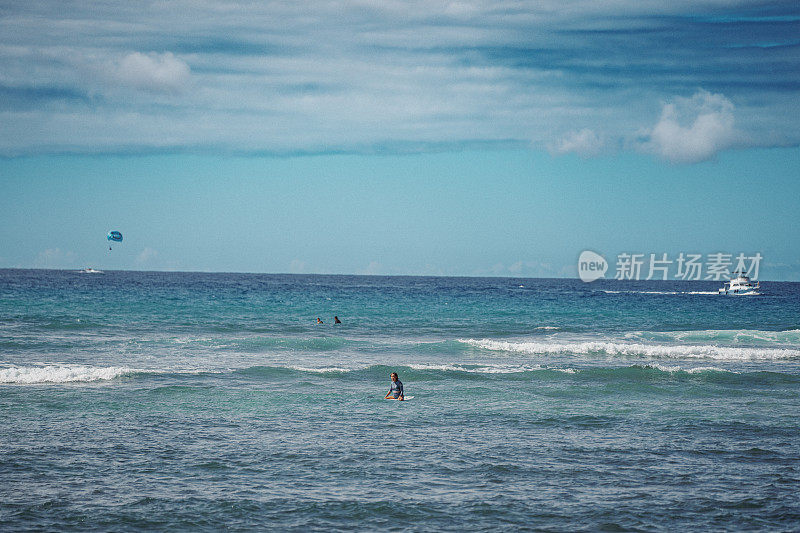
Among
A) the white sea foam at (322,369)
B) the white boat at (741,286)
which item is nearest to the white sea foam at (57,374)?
the white sea foam at (322,369)

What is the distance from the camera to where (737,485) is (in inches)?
562

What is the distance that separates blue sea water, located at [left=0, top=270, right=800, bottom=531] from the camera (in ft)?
41.8

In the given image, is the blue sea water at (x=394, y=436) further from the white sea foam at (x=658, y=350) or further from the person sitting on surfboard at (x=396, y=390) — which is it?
the person sitting on surfboard at (x=396, y=390)

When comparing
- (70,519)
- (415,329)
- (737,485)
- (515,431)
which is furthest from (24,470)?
(415,329)

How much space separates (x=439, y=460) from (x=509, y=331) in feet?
111

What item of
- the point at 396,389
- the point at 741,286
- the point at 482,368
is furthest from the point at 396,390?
the point at 741,286

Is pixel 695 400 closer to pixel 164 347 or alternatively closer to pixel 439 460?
pixel 439 460

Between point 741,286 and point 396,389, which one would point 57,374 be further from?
point 741,286

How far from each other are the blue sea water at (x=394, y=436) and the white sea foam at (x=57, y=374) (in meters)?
0.10

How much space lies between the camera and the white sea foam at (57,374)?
84.2 ft

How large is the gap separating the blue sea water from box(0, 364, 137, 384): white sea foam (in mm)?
102

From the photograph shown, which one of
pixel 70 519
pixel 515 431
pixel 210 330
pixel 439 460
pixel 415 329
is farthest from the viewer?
pixel 415 329

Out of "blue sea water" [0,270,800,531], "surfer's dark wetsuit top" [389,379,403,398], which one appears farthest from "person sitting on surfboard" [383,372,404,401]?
"blue sea water" [0,270,800,531]

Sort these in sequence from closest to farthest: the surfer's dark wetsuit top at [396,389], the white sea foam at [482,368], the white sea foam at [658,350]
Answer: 1. the surfer's dark wetsuit top at [396,389]
2. the white sea foam at [482,368]
3. the white sea foam at [658,350]
